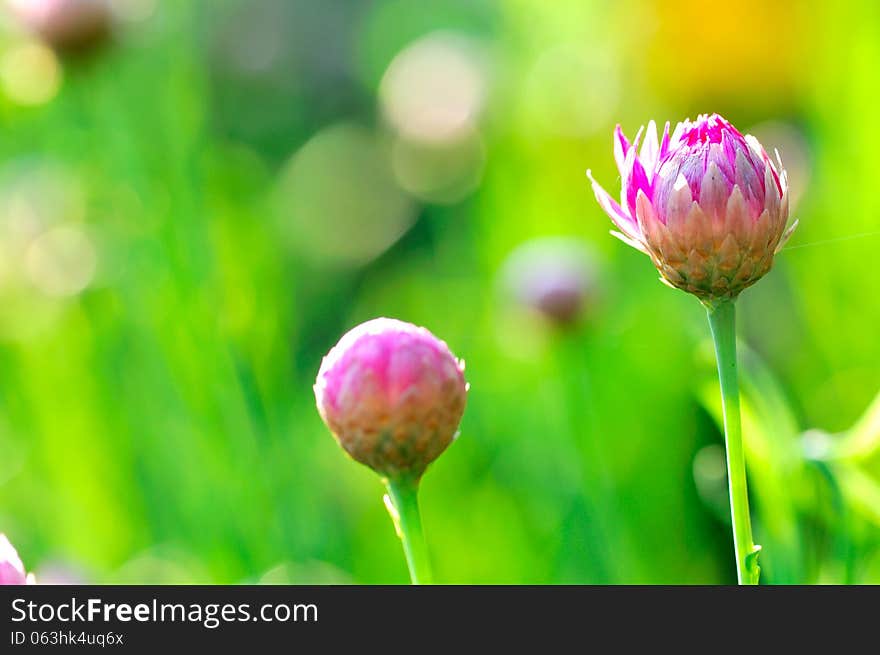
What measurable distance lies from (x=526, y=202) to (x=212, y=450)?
0.50 meters

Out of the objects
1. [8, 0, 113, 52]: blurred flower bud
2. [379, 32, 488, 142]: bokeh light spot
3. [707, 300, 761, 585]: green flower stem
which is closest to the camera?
[707, 300, 761, 585]: green flower stem

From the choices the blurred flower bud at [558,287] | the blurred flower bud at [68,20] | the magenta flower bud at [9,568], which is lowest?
the magenta flower bud at [9,568]

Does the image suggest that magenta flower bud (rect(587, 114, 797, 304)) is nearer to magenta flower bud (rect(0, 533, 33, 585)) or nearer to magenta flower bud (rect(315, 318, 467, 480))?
magenta flower bud (rect(315, 318, 467, 480))

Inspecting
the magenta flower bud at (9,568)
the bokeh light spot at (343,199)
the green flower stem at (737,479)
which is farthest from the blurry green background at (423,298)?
the magenta flower bud at (9,568)

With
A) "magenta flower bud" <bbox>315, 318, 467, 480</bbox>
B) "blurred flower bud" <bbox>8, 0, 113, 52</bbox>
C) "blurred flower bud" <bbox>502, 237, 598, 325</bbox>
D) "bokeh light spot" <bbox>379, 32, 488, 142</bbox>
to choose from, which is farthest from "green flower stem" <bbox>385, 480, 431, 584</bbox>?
"bokeh light spot" <bbox>379, 32, 488, 142</bbox>

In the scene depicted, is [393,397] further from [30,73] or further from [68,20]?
[30,73]

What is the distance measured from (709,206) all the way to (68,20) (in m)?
0.81

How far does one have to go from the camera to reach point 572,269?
108 cm

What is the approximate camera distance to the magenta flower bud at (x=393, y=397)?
0.45m

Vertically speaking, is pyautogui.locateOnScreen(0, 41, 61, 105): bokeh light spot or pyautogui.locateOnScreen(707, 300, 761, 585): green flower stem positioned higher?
pyautogui.locateOnScreen(0, 41, 61, 105): bokeh light spot

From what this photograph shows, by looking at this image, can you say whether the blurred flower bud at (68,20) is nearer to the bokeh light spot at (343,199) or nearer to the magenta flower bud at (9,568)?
the bokeh light spot at (343,199)

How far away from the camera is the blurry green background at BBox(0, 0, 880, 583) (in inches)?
42.8

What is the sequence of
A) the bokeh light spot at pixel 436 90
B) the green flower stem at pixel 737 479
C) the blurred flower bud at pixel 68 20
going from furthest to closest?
the bokeh light spot at pixel 436 90 → the blurred flower bud at pixel 68 20 → the green flower stem at pixel 737 479

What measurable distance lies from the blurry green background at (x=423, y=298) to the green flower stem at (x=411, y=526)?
0.25 m
